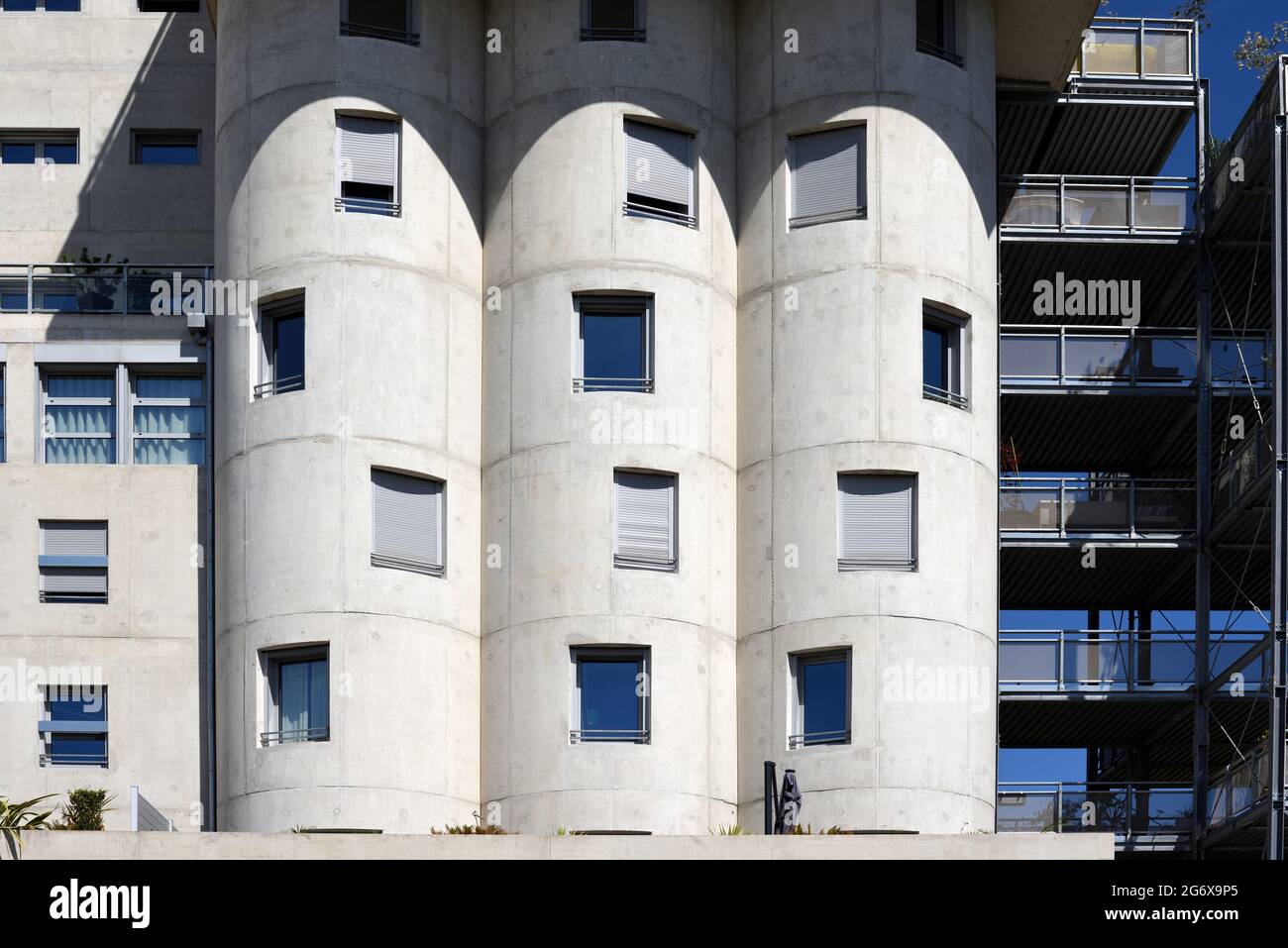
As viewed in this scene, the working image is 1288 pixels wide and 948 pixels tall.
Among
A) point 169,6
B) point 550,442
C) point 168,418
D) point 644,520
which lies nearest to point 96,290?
point 168,418

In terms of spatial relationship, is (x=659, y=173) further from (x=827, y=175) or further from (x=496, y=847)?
(x=496, y=847)

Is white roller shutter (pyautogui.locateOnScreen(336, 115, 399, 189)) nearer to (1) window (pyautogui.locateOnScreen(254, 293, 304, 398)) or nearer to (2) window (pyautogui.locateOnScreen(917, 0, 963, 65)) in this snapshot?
(1) window (pyautogui.locateOnScreen(254, 293, 304, 398))

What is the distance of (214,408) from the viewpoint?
49188 mm

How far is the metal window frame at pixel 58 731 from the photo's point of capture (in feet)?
155

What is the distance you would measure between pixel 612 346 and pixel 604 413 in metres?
1.41

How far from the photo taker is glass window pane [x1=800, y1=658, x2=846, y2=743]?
1825 inches

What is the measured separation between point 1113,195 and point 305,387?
17.1 metres

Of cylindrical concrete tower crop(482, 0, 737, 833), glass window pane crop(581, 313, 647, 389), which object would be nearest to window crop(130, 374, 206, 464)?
cylindrical concrete tower crop(482, 0, 737, 833)

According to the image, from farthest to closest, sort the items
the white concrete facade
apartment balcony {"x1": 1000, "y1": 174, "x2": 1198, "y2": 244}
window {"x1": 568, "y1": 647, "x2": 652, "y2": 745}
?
apartment balcony {"x1": 1000, "y1": 174, "x2": 1198, "y2": 244} < window {"x1": 568, "y1": 647, "x2": 652, "y2": 745} < the white concrete facade

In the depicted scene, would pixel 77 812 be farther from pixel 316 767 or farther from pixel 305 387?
pixel 305 387

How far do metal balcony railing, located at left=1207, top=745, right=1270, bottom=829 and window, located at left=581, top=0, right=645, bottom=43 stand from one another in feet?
54.1

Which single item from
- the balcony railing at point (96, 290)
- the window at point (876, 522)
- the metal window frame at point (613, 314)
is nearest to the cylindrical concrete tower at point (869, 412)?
the window at point (876, 522)

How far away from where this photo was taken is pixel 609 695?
1828 inches
